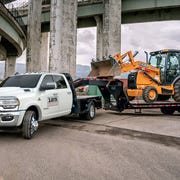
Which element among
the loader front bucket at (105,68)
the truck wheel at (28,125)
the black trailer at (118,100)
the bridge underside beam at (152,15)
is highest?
the bridge underside beam at (152,15)

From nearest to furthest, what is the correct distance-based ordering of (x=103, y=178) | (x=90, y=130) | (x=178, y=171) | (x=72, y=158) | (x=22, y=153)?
1. (x=103, y=178)
2. (x=178, y=171)
3. (x=72, y=158)
4. (x=22, y=153)
5. (x=90, y=130)

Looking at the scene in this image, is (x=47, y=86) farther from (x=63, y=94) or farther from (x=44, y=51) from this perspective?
(x=44, y=51)

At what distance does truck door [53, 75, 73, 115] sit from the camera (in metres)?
8.62

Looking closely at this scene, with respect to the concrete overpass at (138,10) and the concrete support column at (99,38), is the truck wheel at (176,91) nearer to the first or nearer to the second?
the concrete overpass at (138,10)

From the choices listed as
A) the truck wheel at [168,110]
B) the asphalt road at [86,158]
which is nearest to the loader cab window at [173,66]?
the truck wheel at [168,110]

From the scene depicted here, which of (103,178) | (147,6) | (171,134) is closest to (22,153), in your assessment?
(103,178)

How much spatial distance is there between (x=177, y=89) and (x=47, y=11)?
2550 cm

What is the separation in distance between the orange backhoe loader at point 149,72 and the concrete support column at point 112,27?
33.8 ft

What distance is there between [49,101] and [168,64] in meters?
8.37

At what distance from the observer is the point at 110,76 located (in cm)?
1264

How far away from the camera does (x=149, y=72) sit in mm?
13148

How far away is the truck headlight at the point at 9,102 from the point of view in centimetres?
651

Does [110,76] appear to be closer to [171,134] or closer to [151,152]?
[171,134]

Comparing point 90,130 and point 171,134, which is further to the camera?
point 90,130
